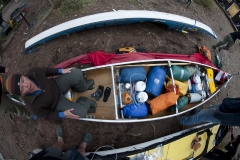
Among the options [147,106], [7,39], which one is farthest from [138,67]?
[7,39]

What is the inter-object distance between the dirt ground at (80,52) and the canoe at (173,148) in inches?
17.9

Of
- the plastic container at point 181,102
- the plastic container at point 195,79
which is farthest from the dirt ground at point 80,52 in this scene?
→ the plastic container at point 195,79

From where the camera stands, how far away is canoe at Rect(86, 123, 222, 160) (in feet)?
14.9

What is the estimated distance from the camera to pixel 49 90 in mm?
3434

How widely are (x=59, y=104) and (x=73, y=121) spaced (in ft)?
4.39

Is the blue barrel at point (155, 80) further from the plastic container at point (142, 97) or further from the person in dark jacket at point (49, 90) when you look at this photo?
the person in dark jacket at point (49, 90)

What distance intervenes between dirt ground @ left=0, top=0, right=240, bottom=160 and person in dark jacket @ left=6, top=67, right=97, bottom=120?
1.19 m

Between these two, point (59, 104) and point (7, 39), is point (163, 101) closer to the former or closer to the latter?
point (59, 104)

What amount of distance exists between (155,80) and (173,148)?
174 cm

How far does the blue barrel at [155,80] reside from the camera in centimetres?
475

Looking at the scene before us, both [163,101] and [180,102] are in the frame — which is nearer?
[163,101]

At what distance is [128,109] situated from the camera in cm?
461

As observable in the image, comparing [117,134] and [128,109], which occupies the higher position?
[128,109]

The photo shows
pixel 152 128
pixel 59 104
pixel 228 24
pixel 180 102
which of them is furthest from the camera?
pixel 228 24
